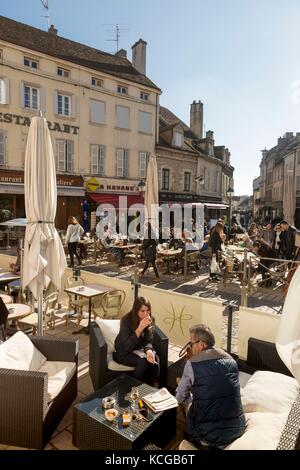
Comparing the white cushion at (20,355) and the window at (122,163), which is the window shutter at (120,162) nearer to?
the window at (122,163)

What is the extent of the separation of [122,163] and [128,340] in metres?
21.4

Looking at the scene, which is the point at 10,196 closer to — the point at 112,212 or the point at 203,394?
the point at 112,212

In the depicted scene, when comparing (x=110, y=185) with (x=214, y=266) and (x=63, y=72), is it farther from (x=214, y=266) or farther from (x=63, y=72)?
(x=214, y=266)

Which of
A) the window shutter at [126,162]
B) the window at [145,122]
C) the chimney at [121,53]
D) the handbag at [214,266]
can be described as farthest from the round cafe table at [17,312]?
the chimney at [121,53]

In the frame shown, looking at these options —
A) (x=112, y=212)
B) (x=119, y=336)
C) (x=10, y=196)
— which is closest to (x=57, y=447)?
(x=119, y=336)

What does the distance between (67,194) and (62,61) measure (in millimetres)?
8611

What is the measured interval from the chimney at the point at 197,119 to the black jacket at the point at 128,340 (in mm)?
32695

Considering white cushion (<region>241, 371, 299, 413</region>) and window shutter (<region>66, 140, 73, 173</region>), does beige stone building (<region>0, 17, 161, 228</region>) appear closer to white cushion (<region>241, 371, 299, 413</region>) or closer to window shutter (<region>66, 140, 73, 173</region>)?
window shutter (<region>66, 140, 73, 173</region>)

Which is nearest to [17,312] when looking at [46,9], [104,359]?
[104,359]

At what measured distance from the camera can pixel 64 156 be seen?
21328 mm

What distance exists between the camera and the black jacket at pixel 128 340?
4.07 meters

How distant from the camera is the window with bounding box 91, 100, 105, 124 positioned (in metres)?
22.5

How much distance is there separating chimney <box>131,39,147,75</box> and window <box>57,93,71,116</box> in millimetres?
9290

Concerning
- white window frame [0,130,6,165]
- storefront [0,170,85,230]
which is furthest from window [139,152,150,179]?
white window frame [0,130,6,165]
